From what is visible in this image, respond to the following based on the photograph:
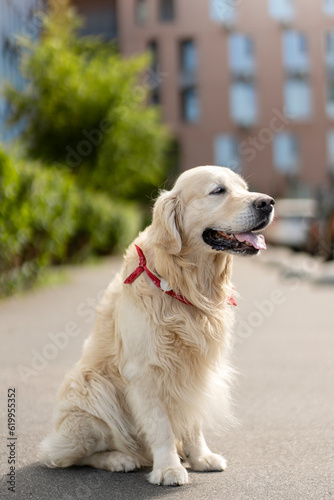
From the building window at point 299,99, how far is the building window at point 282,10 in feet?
13.7

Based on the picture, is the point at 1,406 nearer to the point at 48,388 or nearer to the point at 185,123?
the point at 48,388

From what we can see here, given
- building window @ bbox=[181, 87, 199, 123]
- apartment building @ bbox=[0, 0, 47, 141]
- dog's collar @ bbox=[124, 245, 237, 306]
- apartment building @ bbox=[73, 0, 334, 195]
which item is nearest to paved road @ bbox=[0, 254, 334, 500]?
dog's collar @ bbox=[124, 245, 237, 306]

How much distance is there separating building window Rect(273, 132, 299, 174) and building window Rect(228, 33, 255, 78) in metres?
5.07

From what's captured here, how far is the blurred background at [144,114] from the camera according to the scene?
13852 mm

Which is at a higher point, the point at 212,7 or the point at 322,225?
the point at 212,7

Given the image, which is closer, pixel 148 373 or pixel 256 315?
pixel 148 373

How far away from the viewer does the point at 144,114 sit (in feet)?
83.5

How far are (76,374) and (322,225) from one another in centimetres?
1737

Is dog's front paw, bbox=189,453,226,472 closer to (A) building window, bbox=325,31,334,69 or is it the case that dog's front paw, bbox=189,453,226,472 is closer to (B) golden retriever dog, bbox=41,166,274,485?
(B) golden retriever dog, bbox=41,166,274,485

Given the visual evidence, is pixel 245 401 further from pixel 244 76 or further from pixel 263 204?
pixel 244 76

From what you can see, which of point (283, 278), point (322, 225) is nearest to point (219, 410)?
point (283, 278)

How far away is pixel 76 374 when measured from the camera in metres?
4.05

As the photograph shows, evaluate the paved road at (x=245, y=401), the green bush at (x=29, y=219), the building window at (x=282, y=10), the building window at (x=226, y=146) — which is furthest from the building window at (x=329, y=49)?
the paved road at (x=245, y=401)

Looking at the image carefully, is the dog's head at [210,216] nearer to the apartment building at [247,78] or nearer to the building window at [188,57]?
the apartment building at [247,78]
